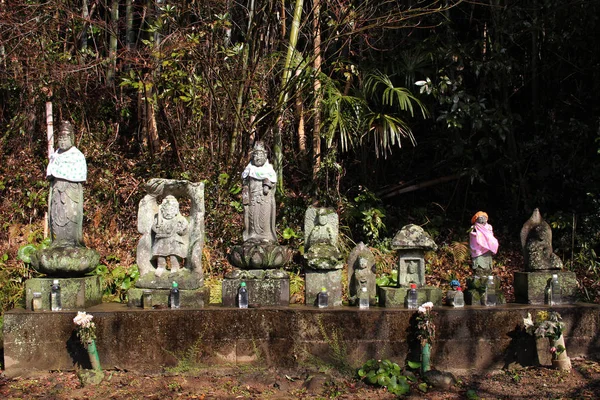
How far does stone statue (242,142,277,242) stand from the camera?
6.92 metres

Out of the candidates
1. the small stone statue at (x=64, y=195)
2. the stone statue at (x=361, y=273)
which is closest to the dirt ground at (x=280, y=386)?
the stone statue at (x=361, y=273)

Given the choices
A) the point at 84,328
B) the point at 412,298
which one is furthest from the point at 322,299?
the point at 84,328

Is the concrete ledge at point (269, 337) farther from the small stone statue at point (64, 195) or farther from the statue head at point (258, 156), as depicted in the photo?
the statue head at point (258, 156)

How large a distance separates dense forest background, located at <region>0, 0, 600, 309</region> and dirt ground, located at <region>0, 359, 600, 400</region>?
3048 mm

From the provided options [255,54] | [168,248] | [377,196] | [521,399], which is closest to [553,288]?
[521,399]

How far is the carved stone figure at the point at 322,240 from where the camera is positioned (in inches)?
261

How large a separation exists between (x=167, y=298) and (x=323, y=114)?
4740 millimetres

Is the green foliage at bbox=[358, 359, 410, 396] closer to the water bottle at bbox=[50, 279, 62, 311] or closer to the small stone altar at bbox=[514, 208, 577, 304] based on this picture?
the small stone altar at bbox=[514, 208, 577, 304]

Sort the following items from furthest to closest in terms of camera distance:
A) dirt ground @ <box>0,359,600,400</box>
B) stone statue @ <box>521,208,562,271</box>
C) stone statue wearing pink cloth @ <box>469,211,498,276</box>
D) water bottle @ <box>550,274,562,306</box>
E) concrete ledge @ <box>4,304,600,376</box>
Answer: stone statue wearing pink cloth @ <box>469,211,498,276</box>, stone statue @ <box>521,208,562,271</box>, water bottle @ <box>550,274,562,306</box>, concrete ledge @ <box>4,304,600,376</box>, dirt ground @ <box>0,359,600,400</box>

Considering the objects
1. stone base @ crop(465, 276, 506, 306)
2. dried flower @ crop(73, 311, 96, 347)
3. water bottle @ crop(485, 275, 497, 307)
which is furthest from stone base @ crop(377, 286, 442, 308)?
dried flower @ crop(73, 311, 96, 347)

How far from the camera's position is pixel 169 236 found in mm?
6809

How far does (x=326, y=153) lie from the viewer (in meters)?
10.5

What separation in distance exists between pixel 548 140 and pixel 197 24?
6.06 meters

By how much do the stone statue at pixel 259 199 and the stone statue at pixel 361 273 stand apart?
93cm
